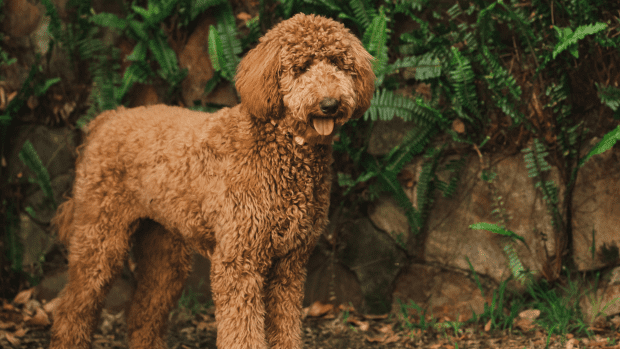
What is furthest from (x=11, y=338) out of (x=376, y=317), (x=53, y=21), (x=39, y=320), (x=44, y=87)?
(x=376, y=317)

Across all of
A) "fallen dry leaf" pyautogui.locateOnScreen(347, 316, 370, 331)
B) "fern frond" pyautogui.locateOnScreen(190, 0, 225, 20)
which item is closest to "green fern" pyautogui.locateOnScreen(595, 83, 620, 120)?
"fallen dry leaf" pyautogui.locateOnScreen(347, 316, 370, 331)

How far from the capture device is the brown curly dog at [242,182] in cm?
243

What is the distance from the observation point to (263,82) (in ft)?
7.98

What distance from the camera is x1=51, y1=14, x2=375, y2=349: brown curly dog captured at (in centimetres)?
243

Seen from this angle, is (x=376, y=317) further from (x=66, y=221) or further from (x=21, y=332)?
(x=21, y=332)

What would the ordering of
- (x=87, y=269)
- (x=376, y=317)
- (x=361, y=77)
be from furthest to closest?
(x=376, y=317)
(x=87, y=269)
(x=361, y=77)

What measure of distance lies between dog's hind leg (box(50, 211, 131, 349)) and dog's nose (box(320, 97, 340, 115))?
152 cm

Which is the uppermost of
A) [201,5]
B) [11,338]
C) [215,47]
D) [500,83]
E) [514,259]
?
[201,5]

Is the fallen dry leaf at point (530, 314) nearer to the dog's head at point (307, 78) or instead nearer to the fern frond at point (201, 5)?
the dog's head at point (307, 78)

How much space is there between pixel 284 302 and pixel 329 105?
3.68 ft

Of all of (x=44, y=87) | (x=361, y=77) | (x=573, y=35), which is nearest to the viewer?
(x=361, y=77)

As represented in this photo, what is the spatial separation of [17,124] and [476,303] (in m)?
4.16

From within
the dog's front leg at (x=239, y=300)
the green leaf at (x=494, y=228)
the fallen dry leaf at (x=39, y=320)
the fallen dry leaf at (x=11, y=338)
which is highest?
the green leaf at (x=494, y=228)

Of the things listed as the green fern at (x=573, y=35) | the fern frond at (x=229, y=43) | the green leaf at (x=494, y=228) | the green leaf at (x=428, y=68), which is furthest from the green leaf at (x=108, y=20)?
the green fern at (x=573, y=35)
